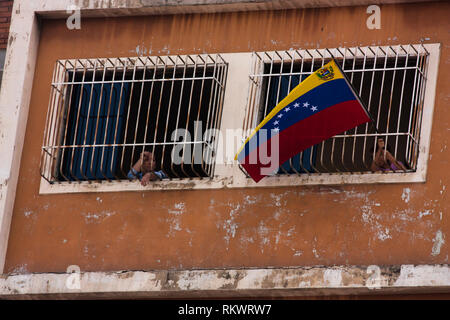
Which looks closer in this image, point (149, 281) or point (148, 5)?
point (149, 281)

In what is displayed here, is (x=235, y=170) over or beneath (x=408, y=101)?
beneath

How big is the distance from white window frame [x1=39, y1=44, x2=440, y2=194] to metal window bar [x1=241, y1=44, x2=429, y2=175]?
0.07 meters

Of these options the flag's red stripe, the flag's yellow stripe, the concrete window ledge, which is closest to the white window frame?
the flag's red stripe

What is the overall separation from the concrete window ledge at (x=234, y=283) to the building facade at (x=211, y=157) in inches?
0.6

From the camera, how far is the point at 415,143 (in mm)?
14852

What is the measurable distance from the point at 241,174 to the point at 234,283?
4.11 feet

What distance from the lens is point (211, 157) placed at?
1539 cm

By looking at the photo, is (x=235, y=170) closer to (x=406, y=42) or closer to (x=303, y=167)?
(x=303, y=167)

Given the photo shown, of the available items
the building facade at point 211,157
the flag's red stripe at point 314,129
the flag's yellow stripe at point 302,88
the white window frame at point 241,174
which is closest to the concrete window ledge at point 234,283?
the building facade at point 211,157

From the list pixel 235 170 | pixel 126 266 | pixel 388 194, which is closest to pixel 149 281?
pixel 126 266

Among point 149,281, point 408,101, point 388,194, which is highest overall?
point 408,101

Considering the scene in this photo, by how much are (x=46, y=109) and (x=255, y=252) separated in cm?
292

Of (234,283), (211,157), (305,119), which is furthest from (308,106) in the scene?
(234,283)

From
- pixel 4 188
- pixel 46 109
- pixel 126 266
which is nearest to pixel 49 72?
pixel 46 109
